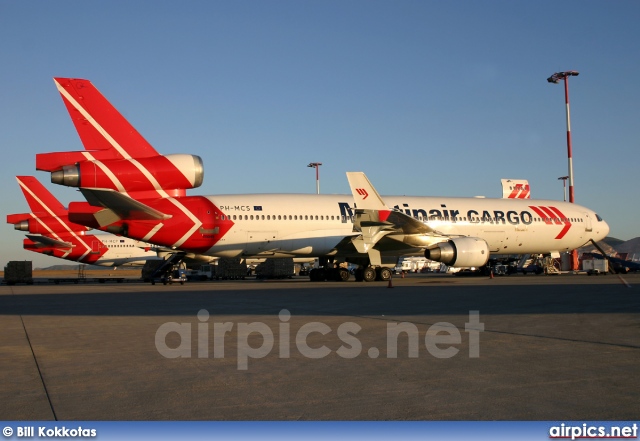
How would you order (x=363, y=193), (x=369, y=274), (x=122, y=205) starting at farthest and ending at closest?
(x=369, y=274), (x=363, y=193), (x=122, y=205)

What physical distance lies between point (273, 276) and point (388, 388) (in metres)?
41.5

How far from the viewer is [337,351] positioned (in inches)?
308

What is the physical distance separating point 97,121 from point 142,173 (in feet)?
15.5

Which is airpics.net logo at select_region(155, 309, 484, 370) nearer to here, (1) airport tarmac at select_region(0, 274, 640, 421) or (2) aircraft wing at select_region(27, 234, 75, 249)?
(1) airport tarmac at select_region(0, 274, 640, 421)

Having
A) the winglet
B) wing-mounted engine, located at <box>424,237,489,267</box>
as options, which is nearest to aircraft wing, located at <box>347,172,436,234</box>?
the winglet

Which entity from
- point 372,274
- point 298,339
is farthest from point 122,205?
point 298,339

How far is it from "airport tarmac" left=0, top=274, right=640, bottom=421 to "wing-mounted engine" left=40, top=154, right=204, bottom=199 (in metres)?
7.65

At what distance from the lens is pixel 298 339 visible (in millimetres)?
8906

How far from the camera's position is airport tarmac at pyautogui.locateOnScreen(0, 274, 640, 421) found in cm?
490

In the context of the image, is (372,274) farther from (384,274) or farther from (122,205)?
(122,205)

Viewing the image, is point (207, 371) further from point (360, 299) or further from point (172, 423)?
point (360, 299)

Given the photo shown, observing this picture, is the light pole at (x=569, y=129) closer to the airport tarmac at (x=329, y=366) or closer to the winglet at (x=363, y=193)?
the winglet at (x=363, y=193)

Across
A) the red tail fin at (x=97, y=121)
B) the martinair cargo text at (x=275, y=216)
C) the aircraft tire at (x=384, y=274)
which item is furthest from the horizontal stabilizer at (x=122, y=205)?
the aircraft tire at (x=384, y=274)

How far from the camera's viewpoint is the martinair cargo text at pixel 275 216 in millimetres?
20031
